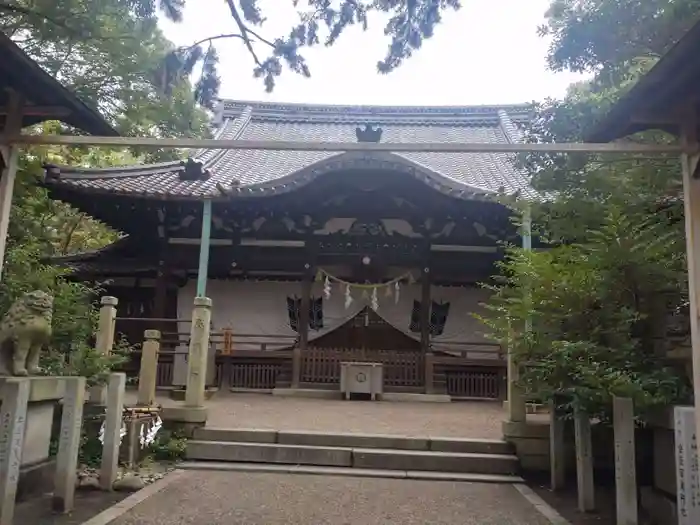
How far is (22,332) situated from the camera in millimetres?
5426

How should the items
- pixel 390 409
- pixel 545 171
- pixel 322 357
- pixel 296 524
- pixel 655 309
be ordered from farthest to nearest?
pixel 322 357 → pixel 390 409 → pixel 545 171 → pixel 655 309 → pixel 296 524

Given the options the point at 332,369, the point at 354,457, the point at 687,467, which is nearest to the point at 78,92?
the point at 354,457

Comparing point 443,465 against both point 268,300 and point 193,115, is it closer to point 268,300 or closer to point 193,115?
point 193,115

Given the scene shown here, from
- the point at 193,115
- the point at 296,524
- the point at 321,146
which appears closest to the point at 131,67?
the point at 193,115

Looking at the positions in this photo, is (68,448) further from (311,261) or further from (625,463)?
(311,261)

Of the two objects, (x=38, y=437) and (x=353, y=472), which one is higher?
(x=38, y=437)

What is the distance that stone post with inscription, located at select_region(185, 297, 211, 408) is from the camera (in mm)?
7984

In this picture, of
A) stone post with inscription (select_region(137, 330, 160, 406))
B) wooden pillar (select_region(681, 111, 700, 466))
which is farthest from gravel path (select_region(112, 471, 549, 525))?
wooden pillar (select_region(681, 111, 700, 466))

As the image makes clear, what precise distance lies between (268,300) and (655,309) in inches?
430

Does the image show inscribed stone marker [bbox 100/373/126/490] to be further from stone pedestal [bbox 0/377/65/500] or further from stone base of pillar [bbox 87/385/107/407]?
stone base of pillar [bbox 87/385/107/407]

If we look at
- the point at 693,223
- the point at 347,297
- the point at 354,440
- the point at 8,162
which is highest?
the point at 347,297

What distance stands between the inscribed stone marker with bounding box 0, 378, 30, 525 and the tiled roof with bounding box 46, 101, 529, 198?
25.4 ft

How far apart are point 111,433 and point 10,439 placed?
1467 millimetres

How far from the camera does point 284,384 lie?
13.0 meters
